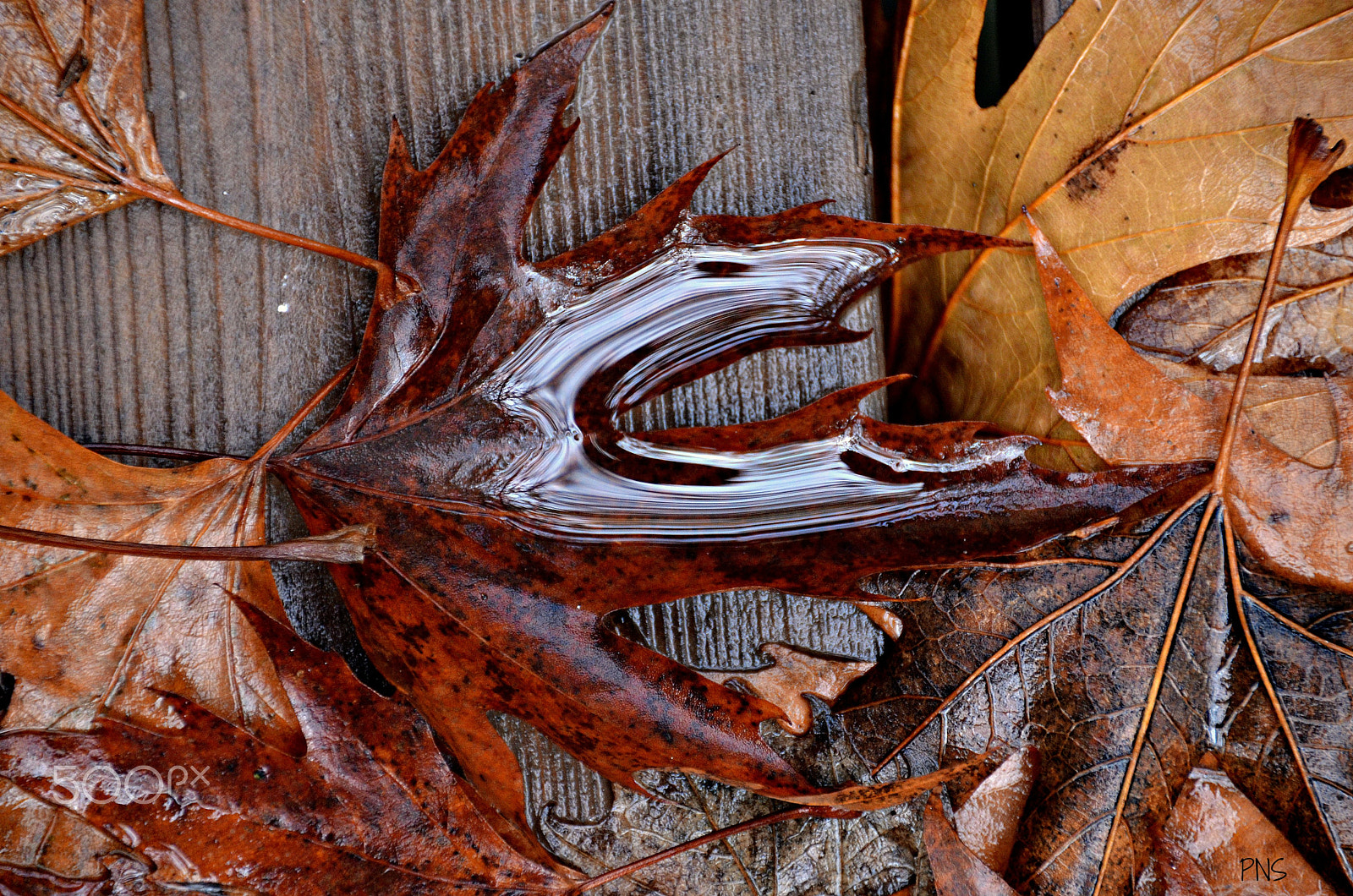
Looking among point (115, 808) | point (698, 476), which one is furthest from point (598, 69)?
point (115, 808)

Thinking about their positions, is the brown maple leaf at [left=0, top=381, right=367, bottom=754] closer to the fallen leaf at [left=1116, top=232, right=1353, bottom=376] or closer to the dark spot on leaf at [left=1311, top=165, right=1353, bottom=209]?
the fallen leaf at [left=1116, top=232, right=1353, bottom=376]

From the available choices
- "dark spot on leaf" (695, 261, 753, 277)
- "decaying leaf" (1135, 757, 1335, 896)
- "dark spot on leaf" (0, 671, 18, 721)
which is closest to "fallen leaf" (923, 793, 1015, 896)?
"decaying leaf" (1135, 757, 1335, 896)

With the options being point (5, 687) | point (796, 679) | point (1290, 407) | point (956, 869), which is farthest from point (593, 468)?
point (1290, 407)

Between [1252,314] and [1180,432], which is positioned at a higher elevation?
[1252,314]

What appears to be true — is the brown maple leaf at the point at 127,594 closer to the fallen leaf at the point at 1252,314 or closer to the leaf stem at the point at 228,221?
the leaf stem at the point at 228,221

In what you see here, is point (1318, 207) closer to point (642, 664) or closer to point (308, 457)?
point (642, 664)

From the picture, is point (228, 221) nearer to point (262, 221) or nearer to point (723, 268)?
point (262, 221)
